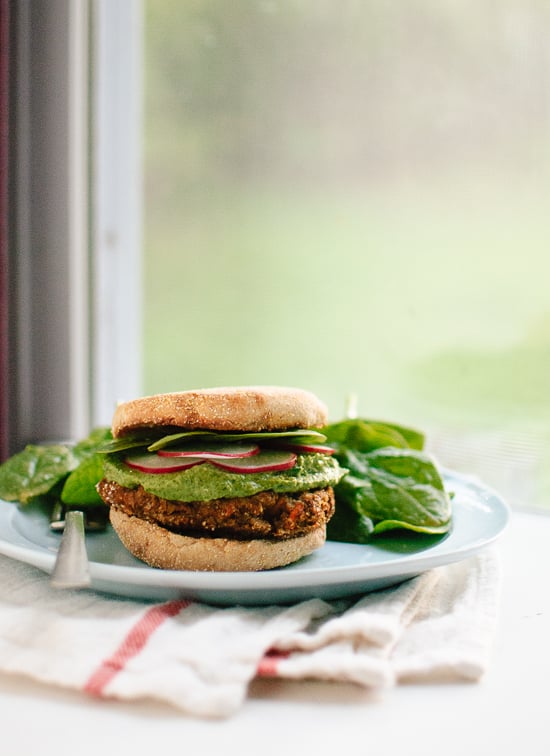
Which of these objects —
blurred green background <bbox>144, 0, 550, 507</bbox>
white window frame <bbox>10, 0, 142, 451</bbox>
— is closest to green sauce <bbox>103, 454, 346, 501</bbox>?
blurred green background <bbox>144, 0, 550, 507</bbox>

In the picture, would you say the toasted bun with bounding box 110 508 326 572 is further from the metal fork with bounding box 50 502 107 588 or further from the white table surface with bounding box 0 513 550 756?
the white table surface with bounding box 0 513 550 756

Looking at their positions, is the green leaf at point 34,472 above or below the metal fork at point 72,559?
below

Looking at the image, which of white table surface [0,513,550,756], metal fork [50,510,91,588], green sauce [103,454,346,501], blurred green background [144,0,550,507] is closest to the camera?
white table surface [0,513,550,756]

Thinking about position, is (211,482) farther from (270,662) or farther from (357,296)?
(357,296)

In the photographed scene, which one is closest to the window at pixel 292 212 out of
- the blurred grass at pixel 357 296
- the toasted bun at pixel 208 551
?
the blurred grass at pixel 357 296

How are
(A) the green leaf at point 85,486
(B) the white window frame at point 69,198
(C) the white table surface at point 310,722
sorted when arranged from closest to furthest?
1. (C) the white table surface at point 310,722
2. (A) the green leaf at point 85,486
3. (B) the white window frame at point 69,198

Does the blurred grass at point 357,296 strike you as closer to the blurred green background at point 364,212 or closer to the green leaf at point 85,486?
the blurred green background at point 364,212
